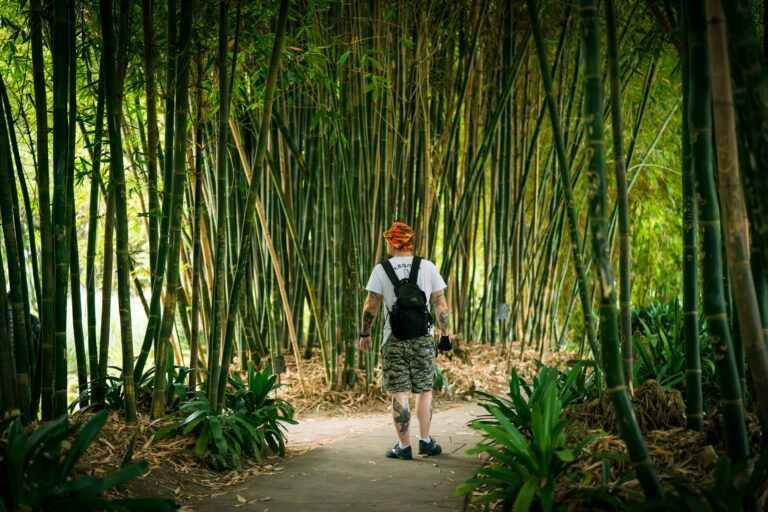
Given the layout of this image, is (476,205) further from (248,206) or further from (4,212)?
(4,212)

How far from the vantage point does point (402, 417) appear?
293 cm

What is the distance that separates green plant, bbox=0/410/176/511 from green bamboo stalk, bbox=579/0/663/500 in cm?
110

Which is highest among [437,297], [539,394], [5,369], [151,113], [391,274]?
[151,113]

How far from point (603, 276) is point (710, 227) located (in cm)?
31

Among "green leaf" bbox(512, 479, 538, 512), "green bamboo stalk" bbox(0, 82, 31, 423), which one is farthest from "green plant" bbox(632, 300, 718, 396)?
"green bamboo stalk" bbox(0, 82, 31, 423)

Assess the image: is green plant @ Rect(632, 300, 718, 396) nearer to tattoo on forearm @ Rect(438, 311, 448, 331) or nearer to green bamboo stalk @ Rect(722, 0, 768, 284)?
tattoo on forearm @ Rect(438, 311, 448, 331)

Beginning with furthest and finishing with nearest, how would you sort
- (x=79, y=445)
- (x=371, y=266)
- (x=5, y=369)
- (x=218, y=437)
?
(x=371, y=266), (x=218, y=437), (x=5, y=369), (x=79, y=445)

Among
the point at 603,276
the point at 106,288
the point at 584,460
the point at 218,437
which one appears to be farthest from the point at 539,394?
the point at 106,288

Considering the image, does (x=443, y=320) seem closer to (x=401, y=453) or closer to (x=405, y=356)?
(x=405, y=356)

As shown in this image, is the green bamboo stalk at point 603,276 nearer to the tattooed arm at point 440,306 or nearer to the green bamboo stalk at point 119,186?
the tattooed arm at point 440,306

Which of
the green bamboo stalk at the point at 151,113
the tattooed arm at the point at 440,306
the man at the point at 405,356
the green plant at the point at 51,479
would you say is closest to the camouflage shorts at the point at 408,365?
the man at the point at 405,356

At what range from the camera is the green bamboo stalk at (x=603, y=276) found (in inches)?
65.6

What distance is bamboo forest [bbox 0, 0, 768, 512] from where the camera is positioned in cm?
174

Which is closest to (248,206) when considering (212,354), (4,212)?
(212,354)
